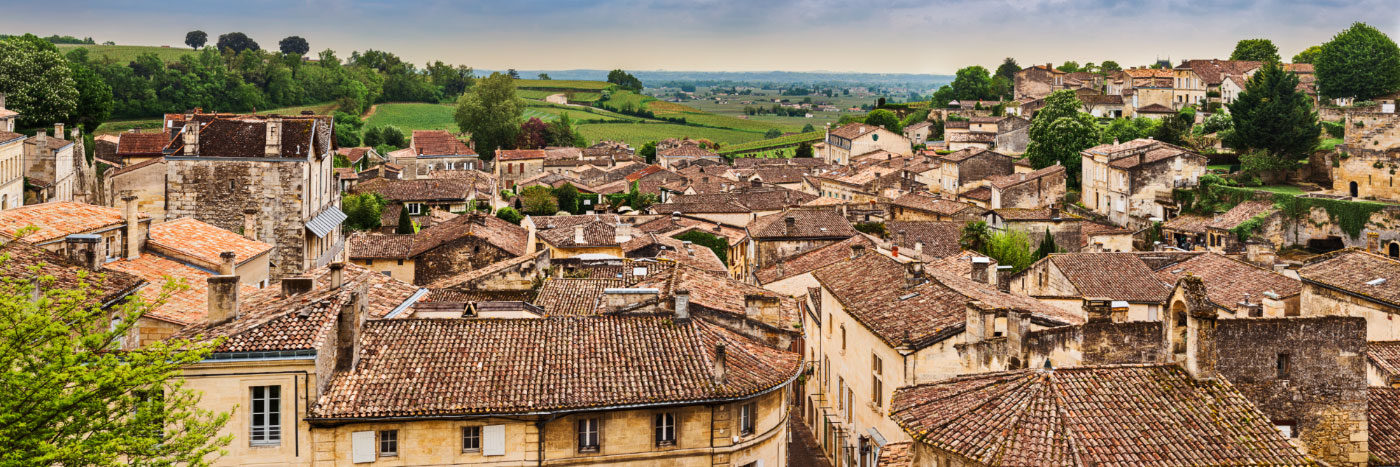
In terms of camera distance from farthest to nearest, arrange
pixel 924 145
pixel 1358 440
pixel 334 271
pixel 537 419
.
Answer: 1. pixel 924 145
2. pixel 334 271
3. pixel 537 419
4. pixel 1358 440

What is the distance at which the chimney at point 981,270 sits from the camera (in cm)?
3891

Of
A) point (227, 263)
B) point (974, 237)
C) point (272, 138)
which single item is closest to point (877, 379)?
point (227, 263)

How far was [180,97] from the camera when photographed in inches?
5118

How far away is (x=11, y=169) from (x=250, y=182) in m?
12.4

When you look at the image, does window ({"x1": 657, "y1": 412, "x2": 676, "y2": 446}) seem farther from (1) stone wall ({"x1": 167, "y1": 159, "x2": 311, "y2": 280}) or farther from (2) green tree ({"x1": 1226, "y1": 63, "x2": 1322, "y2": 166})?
(2) green tree ({"x1": 1226, "y1": 63, "x2": 1322, "y2": 166})

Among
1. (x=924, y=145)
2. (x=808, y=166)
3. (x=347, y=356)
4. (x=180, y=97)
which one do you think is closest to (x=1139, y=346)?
(x=347, y=356)

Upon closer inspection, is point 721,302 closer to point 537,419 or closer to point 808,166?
point 537,419

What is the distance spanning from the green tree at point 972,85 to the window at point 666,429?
134m

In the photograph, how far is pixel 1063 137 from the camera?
90.8m

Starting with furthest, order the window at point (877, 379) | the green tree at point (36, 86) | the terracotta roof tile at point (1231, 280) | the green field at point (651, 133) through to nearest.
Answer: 1. the green field at point (651, 133)
2. the green tree at point (36, 86)
3. the terracotta roof tile at point (1231, 280)
4. the window at point (877, 379)

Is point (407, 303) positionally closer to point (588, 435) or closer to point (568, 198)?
point (588, 435)

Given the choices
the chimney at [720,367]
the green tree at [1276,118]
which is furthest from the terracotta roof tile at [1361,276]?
the green tree at [1276,118]

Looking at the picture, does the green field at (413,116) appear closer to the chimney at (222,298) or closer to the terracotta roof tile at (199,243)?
the terracotta roof tile at (199,243)

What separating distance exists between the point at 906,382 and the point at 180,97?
120 meters
